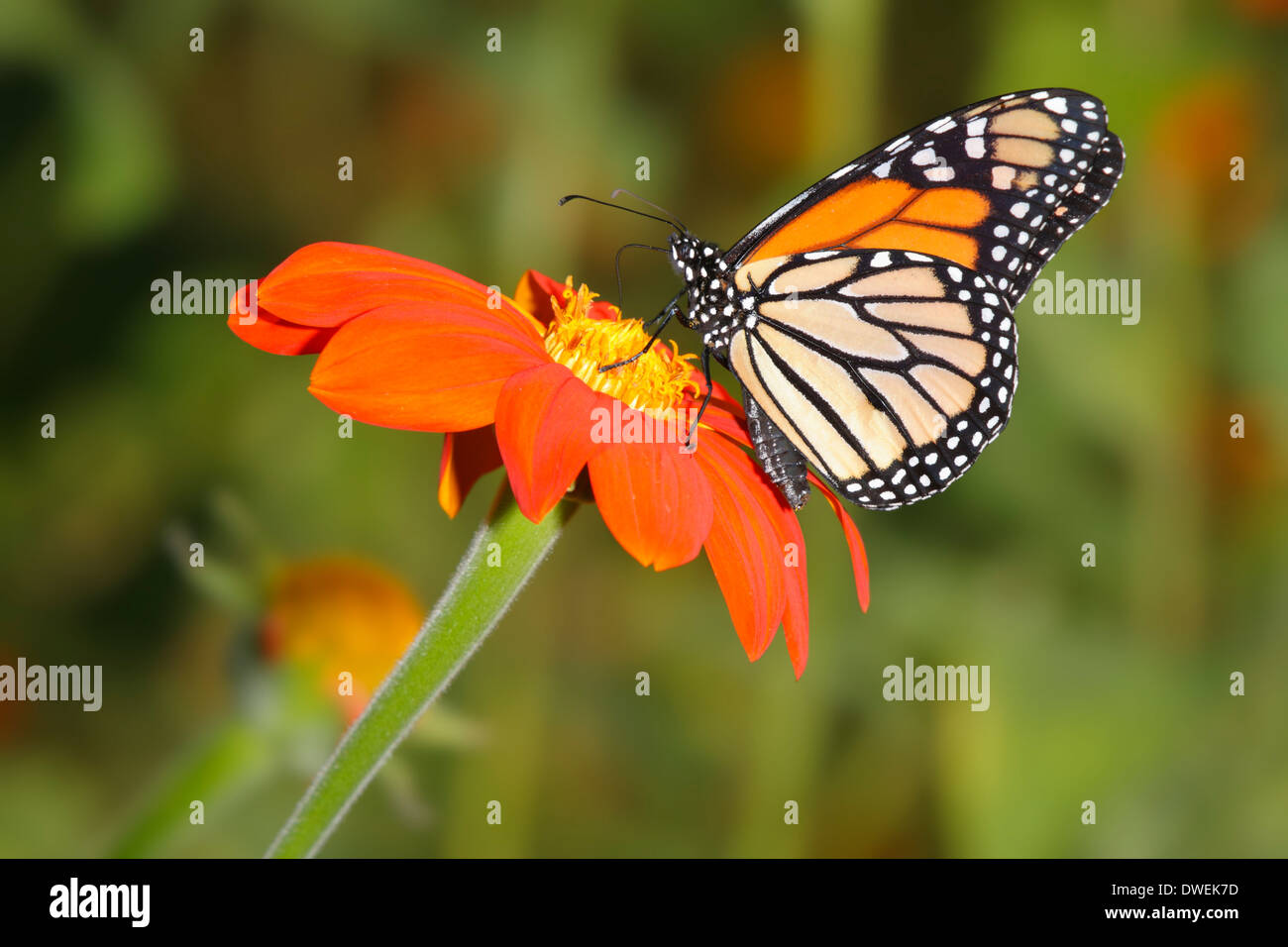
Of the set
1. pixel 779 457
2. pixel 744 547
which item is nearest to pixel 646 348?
pixel 779 457

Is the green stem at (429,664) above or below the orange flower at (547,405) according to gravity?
below

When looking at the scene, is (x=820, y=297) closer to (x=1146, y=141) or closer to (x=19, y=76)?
(x=1146, y=141)

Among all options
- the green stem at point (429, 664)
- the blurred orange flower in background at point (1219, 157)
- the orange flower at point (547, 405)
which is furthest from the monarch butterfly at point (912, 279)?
the blurred orange flower in background at point (1219, 157)

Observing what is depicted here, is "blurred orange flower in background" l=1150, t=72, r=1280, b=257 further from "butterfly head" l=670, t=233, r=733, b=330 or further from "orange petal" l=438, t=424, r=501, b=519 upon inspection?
"orange petal" l=438, t=424, r=501, b=519

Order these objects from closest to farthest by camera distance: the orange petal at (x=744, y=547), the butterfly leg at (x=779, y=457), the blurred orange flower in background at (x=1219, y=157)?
the orange petal at (x=744, y=547), the butterfly leg at (x=779, y=457), the blurred orange flower in background at (x=1219, y=157)

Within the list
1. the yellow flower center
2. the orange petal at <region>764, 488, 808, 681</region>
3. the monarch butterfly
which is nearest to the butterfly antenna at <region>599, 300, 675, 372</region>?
the yellow flower center

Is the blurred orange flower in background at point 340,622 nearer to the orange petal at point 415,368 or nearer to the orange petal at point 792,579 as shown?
the orange petal at point 415,368
